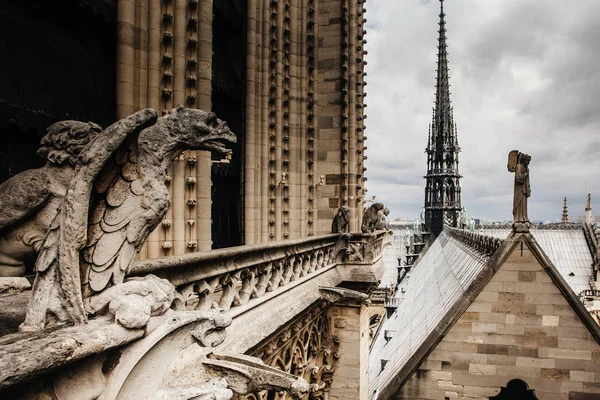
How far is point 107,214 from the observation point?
2.02m

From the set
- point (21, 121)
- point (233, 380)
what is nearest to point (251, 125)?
point (21, 121)

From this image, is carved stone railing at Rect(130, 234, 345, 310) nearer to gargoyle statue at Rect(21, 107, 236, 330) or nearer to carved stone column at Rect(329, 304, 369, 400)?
gargoyle statue at Rect(21, 107, 236, 330)

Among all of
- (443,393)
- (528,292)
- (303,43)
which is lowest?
(443,393)

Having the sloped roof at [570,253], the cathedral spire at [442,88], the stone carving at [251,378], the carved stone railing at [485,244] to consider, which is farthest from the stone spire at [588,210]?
the stone carving at [251,378]

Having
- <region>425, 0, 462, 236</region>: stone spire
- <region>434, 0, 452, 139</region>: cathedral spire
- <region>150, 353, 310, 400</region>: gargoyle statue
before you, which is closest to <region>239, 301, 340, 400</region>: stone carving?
<region>150, 353, 310, 400</region>: gargoyle statue

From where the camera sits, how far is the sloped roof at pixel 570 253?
32.0 meters

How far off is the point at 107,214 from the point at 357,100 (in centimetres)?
903

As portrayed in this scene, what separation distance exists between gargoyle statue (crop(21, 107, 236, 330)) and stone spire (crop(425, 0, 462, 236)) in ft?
139

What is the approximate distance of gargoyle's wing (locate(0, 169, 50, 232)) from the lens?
2.22 metres

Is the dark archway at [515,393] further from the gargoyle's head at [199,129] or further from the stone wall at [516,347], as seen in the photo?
the gargoyle's head at [199,129]

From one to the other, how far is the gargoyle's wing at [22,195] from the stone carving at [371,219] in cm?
704

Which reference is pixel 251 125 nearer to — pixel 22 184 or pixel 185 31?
pixel 185 31

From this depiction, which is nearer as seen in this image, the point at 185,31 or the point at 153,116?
the point at 153,116

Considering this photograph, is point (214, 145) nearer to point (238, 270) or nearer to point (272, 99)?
point (238, 270)
